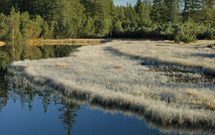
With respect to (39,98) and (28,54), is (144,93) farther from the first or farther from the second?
(28,54)

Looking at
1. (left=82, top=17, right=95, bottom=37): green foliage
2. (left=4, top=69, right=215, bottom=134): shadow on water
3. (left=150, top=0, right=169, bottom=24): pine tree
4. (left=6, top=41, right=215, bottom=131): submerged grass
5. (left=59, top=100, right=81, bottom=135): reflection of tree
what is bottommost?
(left=59, top=100, right=81, bottom=135): reflection of tree

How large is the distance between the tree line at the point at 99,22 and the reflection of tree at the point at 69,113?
3056 cm

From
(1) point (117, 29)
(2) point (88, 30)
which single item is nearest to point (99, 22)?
(2) point (88, 30)

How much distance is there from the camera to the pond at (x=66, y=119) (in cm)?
663

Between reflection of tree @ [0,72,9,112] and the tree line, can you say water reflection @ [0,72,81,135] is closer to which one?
reflection of tree @ [0,72,9,112]

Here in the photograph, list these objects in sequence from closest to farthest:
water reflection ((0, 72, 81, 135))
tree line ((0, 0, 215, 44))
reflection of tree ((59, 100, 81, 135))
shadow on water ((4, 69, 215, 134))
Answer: shadow on water ((4, 69, 215, 134)) → reflection of tree ((59, 100, 81, 135)) → water reflection ((0, 72, 81, 135)) → tree line ((0, 0, 215, 44))

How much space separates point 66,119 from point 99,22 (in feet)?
215

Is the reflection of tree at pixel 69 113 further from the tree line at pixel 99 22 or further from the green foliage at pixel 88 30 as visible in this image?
the green foliage at pixel 88 30

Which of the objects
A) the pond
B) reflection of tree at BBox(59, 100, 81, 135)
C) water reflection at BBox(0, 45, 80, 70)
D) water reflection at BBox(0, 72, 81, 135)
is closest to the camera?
the pond

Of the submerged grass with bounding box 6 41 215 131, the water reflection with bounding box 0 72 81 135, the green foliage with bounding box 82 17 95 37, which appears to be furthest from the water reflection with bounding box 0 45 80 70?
the green foliage with bounding box 82 17 95 37

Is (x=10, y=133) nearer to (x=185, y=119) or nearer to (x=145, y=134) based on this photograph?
(x=145, y=134)

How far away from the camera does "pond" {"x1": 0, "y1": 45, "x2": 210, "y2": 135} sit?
21.7ft

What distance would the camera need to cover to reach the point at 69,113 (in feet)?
26.8

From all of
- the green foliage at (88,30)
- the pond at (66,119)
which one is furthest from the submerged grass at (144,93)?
the green foliage at (88,30)
